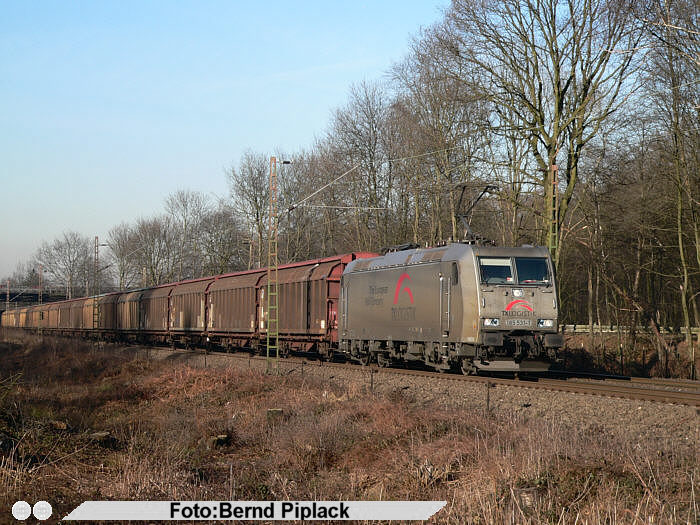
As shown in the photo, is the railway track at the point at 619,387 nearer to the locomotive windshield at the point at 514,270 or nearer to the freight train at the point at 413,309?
the freight train at the point at 413,309

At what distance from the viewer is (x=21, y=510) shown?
26.7ft

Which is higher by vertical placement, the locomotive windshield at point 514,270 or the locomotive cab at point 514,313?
the locomotive windshield at point 514,270

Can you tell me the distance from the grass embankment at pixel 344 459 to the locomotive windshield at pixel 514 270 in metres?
3.87

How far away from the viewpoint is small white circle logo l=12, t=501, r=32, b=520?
7898mm

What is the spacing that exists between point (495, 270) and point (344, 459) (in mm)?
8523

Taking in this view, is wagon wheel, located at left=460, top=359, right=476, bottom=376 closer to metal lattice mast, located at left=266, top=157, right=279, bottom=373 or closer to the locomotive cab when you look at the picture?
the locomotive cab

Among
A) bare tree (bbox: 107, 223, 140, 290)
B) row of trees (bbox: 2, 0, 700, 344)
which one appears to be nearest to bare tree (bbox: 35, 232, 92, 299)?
bare tree (bbox: 107, 223, 140, 290)

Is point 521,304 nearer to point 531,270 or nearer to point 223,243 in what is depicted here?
point 531,270

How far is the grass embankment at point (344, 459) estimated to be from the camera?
8.32 metres

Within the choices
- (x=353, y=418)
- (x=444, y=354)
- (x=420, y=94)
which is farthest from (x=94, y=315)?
(x=353, y=418)

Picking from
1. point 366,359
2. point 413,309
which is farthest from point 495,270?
point 366,359

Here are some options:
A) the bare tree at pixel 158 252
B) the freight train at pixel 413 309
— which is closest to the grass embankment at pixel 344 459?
the freight train at pixel 413 309

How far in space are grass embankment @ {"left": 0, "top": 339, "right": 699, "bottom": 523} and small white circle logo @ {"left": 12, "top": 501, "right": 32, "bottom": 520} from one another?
0.41 feet

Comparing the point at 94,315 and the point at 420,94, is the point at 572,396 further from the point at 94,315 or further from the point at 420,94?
the point at 94,315
